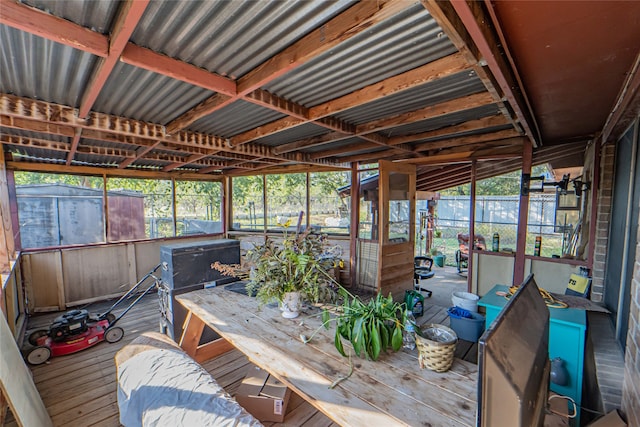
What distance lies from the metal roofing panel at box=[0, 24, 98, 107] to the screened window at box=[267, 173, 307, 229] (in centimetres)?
391

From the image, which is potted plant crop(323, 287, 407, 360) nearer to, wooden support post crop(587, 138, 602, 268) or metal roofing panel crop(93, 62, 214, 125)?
A: metal roofing panel crop(93, 62, 214, 125)

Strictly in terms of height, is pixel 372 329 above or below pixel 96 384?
above

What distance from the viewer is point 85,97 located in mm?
2043

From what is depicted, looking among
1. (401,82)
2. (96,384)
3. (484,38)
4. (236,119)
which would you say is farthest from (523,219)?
(96,384)

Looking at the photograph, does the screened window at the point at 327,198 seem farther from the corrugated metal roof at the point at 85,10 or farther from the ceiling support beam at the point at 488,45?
the corrugated metal roof at the point at 85,10

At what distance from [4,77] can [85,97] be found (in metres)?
0.41

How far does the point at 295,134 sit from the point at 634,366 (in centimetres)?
323

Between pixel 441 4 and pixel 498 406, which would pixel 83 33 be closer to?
pixel 441 4

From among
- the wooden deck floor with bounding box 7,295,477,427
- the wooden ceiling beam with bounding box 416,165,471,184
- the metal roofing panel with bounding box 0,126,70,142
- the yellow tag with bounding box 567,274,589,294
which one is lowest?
the wooden deck floor with bounding box 7,295,477,427

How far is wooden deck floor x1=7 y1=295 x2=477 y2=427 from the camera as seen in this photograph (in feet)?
6.90

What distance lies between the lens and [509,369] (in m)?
0.72

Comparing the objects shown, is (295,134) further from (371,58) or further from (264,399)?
(264,399)

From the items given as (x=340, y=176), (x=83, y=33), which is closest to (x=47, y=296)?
(x=83, y=33)

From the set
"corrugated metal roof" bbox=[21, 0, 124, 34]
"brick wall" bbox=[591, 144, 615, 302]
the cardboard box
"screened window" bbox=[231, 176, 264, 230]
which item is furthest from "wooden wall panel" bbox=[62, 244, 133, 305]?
"brick wall" bbox=[591, 144, 615, 302]
